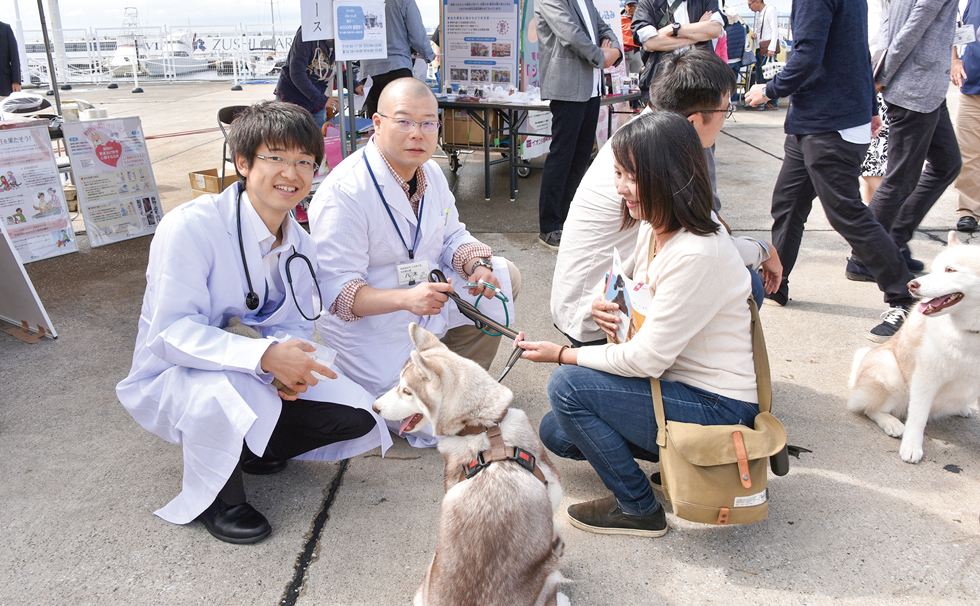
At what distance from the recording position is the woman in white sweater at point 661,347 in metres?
2.00

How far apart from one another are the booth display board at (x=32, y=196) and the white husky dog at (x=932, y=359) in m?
5.58

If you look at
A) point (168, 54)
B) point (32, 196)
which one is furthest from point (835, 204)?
point (168, 54)

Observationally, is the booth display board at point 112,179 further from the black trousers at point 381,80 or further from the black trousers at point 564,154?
the black trousers at point 564,154

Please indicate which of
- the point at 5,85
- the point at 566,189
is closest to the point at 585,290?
the point at 566,189

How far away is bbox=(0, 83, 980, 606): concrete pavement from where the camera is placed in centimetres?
211

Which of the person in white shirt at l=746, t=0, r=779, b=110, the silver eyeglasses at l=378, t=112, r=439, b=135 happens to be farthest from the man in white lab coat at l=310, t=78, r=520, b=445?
the person in white shirt at l=746, t=0, r=779, b=110

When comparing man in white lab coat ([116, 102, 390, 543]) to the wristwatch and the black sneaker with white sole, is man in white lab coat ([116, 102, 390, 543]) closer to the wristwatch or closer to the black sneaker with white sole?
the wristwatch

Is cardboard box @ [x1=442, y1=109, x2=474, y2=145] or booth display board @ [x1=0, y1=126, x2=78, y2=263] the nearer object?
booth display board @ [x1=0, y1=126, x2=78, y2=263]

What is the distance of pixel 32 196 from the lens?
4.89m

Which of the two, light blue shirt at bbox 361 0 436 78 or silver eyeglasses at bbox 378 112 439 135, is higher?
light blue shirt at bbox 361 0 436 78

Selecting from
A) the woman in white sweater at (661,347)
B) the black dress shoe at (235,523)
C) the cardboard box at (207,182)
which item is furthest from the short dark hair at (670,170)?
the cardboard box at (207,182)

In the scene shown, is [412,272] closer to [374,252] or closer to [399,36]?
[374,252]

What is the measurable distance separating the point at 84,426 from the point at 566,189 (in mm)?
3849

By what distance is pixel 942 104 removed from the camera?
400 centimetres
